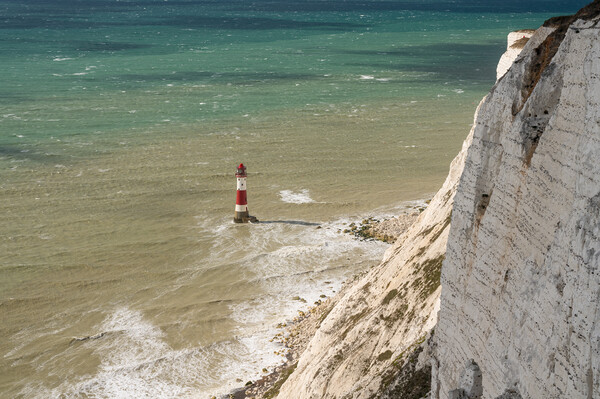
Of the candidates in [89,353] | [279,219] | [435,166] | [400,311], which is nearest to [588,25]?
[400,311]

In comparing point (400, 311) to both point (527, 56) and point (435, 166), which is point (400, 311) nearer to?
point (527, 56)

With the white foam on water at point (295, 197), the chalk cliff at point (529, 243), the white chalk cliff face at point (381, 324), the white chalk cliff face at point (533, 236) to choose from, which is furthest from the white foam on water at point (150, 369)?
the white foam on water at point (295, 197)

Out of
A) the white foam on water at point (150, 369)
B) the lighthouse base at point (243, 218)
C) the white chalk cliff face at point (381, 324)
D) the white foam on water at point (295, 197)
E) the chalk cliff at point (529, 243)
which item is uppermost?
the chalk cliff at point (529, 243)

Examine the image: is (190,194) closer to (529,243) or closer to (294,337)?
(294,337)

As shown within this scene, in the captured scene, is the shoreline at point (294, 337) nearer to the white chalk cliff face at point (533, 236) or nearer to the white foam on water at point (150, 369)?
the white foam on water at point (150, 369)


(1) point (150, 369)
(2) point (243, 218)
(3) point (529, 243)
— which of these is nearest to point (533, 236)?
(3) point (529, 243)

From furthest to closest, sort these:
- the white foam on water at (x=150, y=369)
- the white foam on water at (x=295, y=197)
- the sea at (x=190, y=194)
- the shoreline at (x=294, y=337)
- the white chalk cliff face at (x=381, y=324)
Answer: the white foam on water at (x=295, y=197), the sea at (x=190, y=194), the white foam on water at (x=150, y=369), the shoreline at (x=294, y=337), the white chalk cliff face at (x=381, y=324)
